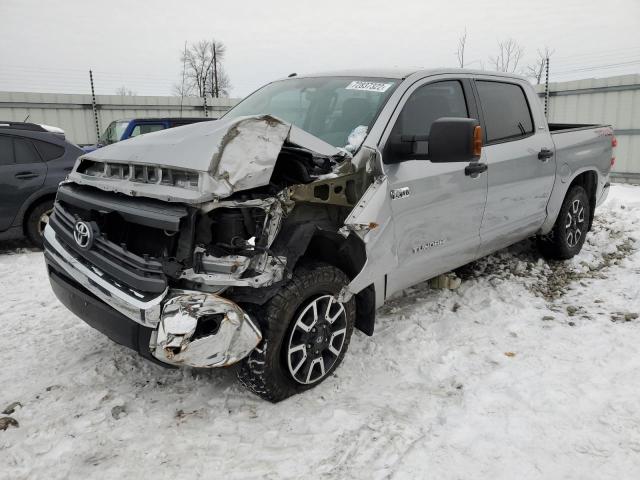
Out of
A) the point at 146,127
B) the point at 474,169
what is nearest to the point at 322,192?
the point at 474,169

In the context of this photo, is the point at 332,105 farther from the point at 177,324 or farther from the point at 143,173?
the point at 177,324

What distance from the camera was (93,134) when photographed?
14.1 metres

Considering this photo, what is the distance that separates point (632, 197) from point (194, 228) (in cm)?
885

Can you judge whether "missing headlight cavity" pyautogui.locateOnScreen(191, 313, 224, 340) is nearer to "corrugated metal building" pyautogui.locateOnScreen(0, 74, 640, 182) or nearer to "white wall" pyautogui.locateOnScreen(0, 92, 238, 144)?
"corrugated metal building" pyautogui.locateOnScreen(0, 74, 640, 182)

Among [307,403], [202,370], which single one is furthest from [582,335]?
[202,370]

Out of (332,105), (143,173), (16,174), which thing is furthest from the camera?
(16,174)

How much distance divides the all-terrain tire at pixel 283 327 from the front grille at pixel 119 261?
0.55 m

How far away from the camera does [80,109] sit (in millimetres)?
13859

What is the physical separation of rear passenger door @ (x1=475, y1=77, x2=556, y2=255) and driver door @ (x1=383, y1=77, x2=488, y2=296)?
174mm

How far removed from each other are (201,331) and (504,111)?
125 inches

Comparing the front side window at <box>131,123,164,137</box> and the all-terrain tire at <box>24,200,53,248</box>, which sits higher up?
the front side window at <box>131,123,164,137</box>

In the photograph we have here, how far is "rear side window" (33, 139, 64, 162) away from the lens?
6242 millimetres

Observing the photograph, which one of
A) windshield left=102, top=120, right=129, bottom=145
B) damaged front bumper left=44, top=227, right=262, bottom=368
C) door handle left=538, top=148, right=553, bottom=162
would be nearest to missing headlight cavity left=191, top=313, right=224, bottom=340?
damaged front bumper left=44, top=227, right=262, bottom=368

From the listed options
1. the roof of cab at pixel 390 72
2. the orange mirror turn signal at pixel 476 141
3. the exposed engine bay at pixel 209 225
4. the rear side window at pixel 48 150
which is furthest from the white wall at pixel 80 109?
the orange mirror turn signal at pixel 476 141
